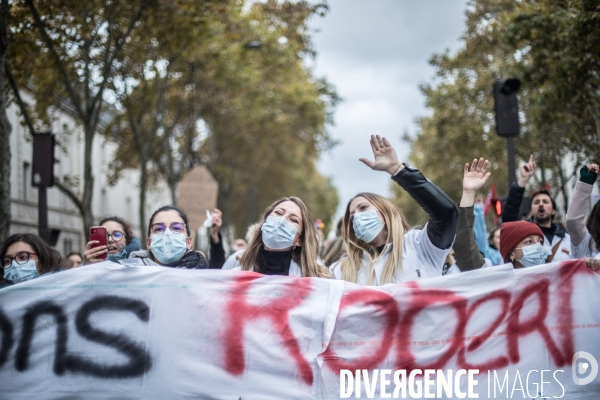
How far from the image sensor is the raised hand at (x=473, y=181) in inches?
170

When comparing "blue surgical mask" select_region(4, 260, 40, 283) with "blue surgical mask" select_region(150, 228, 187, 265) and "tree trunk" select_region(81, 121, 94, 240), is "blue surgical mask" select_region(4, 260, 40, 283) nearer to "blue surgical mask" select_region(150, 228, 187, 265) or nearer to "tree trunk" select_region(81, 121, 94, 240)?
"blue surgical mask" select_region(150, 228, 187, 265)

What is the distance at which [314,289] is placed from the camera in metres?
3.99

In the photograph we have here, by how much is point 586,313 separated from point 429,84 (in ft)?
67.9

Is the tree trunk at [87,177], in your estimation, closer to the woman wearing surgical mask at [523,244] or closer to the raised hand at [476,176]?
the woman wearing surgical mask at [523,244]

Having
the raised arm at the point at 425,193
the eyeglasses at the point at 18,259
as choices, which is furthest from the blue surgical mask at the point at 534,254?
the eyeglasses at the point at 18,259

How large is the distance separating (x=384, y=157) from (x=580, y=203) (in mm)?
1663

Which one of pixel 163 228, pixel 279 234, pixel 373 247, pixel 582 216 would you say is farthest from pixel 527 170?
pixel 163 228

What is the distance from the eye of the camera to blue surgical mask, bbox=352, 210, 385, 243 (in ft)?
14.8

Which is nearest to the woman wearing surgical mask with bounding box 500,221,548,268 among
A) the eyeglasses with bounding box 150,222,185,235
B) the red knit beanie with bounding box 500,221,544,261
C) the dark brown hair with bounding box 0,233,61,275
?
the red knit beanie with bounding box 500,221,544,261

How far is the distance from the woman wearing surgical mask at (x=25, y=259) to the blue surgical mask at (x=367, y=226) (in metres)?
2.06

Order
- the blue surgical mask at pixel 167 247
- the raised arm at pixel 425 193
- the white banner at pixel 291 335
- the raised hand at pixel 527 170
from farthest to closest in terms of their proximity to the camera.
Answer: the raised hand at pixel 527 170, the blue surgical mask at pixel 167 247, the raised arm at pixel 425 193, the white banner at pixel 291 335

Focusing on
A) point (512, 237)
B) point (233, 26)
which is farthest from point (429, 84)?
point (512, 237)

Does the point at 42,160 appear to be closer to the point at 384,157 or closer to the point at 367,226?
the point at 367,226

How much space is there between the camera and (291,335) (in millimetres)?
3840
